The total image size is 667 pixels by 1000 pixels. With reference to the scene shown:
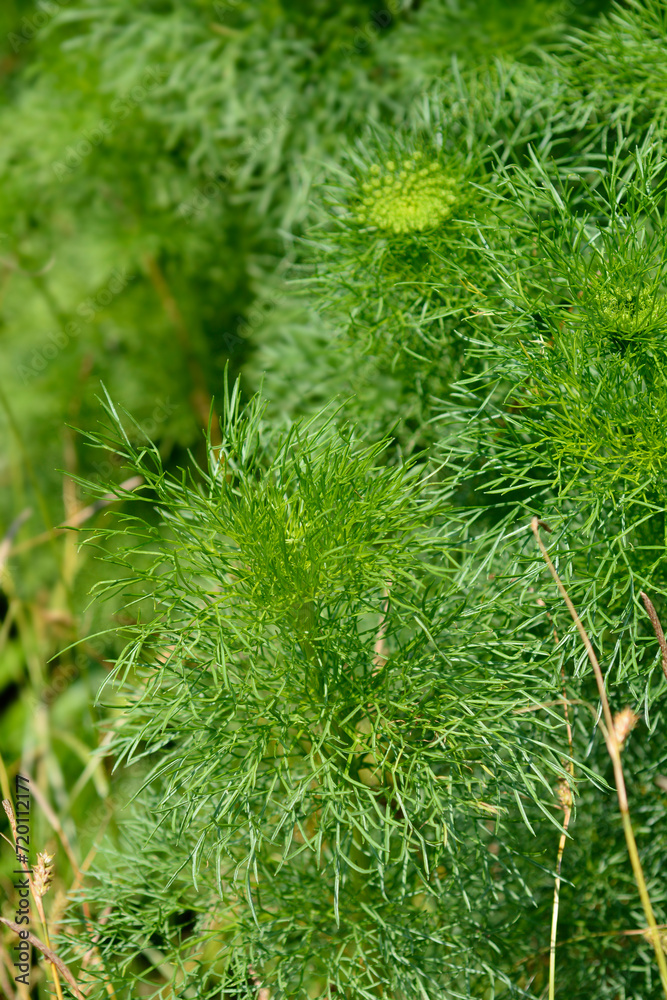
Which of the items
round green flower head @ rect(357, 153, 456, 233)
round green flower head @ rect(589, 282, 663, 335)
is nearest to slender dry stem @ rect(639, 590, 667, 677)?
round green flower head @ rect(589, 282, 663, 335)

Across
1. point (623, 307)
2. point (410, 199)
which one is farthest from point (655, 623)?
point (410, 199)

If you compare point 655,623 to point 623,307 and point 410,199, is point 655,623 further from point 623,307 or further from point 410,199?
point 410,199

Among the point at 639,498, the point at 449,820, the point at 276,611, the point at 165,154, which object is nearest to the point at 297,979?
the point at 449,820

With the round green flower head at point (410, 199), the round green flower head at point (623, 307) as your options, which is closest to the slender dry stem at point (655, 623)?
the round green flower head at point (623, 307)

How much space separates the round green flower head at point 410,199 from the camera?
0.95 m

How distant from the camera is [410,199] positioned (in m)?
0.97

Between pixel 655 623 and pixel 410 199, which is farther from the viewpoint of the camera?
pixel 410 199

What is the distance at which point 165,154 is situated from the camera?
5.46ft

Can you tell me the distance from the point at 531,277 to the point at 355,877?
0.63m

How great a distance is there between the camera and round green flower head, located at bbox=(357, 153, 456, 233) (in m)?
0.95

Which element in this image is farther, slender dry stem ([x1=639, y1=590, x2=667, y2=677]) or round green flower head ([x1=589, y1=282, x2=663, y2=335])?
round green flower head ([x1=589, y1=282, x2=663, y2=335])

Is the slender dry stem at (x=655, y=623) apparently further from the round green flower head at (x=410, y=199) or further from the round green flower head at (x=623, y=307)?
the round green flower head at (x=410, y=199)

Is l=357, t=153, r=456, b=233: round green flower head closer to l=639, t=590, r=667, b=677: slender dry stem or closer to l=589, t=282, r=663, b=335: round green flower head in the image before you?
l=589, t=282, r=663, b=335: round green flower head

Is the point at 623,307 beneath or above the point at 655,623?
above
